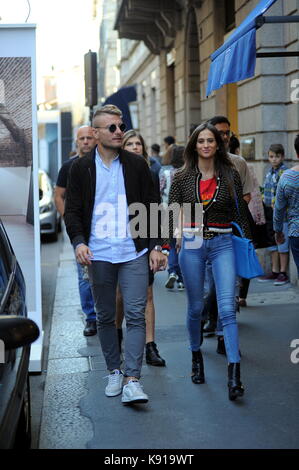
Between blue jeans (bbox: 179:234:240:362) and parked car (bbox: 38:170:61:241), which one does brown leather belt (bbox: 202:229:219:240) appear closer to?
blue jeans (bbox: 179:234:240:362)

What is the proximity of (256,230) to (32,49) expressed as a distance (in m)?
3.39

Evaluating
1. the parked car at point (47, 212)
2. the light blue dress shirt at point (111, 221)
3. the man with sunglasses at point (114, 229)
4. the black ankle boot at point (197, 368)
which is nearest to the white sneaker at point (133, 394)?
the man with sunglasses at point (114, 229)

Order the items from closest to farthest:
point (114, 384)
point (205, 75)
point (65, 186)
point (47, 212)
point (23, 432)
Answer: point (23, 432) → point (114, 384) → point (65, 186) → point (205, 75) → point (47, 212)

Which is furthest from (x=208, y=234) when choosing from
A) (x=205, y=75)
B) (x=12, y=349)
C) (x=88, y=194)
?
(x=205, y=75)

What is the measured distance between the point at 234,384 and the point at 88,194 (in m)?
1.55

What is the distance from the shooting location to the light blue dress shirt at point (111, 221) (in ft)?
17.7

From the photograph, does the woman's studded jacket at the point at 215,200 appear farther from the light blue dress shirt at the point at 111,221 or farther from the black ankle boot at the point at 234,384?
the black ankle boot at the point at 234,384

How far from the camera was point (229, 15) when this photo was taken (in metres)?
15.2

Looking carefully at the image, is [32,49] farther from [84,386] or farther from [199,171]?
[84,386]

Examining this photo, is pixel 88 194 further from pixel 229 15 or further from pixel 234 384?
pixel 229 15

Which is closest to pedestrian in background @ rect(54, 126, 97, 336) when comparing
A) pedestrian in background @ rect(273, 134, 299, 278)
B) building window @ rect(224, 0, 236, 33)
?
pedestrian in background @ rect(273, 134, 299, 278)

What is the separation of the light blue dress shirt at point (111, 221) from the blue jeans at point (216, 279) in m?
0.49

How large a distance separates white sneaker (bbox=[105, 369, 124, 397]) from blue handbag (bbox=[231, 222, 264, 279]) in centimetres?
108

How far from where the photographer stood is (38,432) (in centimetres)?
491
